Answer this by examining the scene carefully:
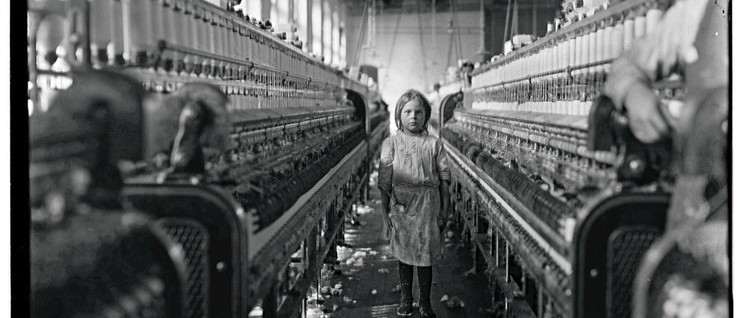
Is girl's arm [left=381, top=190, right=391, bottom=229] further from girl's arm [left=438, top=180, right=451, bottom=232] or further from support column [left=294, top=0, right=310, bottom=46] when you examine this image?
support column [left=294, top=0, right=310, bottom=46]

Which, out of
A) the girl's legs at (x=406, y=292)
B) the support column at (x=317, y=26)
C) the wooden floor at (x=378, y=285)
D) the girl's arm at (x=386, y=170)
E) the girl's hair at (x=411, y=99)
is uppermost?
the support column at (x=317, y=26)

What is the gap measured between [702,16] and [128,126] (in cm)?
174

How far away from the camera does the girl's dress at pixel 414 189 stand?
4.36 metres

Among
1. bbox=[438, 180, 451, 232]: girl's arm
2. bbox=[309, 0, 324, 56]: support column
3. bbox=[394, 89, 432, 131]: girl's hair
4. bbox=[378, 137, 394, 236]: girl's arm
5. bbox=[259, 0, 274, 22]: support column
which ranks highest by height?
bbox=[309, 0, 324, 56]: support column

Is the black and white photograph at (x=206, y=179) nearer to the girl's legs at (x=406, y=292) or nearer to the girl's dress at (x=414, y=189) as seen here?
the girl's dress at (x=414, y=189)

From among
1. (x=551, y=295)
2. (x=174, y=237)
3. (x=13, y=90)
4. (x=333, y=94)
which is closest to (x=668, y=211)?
(x=551, y=295)

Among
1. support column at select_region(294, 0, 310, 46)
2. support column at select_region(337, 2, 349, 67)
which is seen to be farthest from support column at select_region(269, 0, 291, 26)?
support column at select_region(337, 2, 349, 67)

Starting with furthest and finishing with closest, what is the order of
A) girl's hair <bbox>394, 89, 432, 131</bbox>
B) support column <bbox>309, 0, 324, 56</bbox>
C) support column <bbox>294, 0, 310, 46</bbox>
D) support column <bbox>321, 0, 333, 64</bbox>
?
1. support column <bbox>321, 0, 333, 64</bbox>
2. support column <bbox>309, 0, 324, 56</bbox>
3. support column <bbox>294, 0, 310, 46</bbox>
4. girl's hair <bbox>394, 89, 432, 131</bbox>

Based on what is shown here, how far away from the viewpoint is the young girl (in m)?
4.36

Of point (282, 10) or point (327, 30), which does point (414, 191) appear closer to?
point (282, 10)

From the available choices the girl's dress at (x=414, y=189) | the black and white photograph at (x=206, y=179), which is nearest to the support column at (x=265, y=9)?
the girl's dress at (x=414, y=189)

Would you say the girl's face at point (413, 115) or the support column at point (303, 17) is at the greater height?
the support column at point (303, 17)

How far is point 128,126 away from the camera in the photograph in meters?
2.18

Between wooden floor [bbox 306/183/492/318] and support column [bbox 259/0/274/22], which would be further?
support column [bbox 259/0/274/22]
